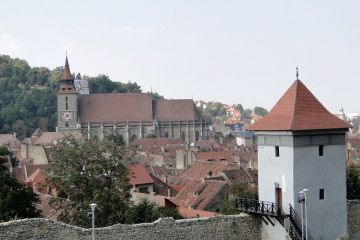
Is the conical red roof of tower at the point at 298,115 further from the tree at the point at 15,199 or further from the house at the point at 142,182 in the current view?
the house at the point at 142,182

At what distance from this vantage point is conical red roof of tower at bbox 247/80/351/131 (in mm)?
23844

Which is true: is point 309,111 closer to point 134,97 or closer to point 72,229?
point 72,229

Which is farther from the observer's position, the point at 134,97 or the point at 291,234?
the point at 134,97

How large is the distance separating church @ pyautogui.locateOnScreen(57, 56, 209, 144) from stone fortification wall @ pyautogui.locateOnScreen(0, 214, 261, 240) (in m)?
111

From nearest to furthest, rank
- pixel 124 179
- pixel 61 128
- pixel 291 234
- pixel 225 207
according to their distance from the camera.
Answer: pixel 291 234 < pixel 124 179 < pixel 225 207 < pixel 61 128

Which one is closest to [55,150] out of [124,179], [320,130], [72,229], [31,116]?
[124,179]

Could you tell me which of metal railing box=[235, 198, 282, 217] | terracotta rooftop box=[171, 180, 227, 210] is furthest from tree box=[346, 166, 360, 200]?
metal railing box=[235, 198, 282, 217]

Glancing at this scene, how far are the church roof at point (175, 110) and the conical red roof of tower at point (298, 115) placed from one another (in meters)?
116

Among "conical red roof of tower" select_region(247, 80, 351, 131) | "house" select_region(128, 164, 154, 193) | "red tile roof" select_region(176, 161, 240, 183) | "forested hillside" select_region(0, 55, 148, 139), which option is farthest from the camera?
"forested hillside" select_region(0, 55, 148, 139)

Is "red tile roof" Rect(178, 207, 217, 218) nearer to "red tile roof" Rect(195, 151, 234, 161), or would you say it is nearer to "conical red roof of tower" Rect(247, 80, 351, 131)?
"conical red roof of tower" Rect(247, 80, 351, 131)

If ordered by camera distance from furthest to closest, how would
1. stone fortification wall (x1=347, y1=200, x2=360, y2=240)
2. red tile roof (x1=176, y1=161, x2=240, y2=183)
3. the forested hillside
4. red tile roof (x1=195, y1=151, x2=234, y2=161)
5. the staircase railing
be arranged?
the forested hillside → red tile roof (x1=195, y1=151, x2=234, y2=161) → red tile roof (x1=176, y1=161, x2=240, y2=183) → stone fortification wall (x1=347, y1=200, x2=360, y2=240) → the staircase railing

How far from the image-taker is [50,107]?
175 metres

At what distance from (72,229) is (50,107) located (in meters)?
157

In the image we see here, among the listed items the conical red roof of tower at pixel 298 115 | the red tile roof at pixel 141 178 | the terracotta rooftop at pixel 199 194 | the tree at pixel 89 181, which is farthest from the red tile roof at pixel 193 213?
the red tile roof at pixel 141 178
